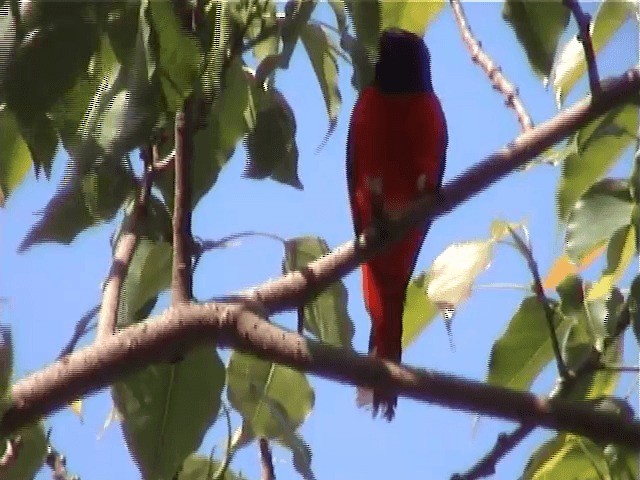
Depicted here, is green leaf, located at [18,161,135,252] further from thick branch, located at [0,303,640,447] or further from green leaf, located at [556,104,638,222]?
green leaf, located at [556,104,638,222]

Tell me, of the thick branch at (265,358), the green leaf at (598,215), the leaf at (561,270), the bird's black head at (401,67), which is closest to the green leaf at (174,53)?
the thick branch at (265,358)

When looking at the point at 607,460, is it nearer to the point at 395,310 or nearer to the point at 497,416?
the point at 497,416

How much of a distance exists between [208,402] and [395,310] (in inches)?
39.1

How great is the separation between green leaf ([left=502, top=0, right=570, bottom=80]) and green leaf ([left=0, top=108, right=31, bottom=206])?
634mm

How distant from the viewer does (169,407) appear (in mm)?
998

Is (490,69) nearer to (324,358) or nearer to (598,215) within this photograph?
(598,215)

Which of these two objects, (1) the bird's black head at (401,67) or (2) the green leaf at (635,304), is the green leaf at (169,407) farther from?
(1) the bird's black head at (401,67)

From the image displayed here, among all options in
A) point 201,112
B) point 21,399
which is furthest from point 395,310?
point 21,399

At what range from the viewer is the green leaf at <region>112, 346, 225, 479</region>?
0.98 m

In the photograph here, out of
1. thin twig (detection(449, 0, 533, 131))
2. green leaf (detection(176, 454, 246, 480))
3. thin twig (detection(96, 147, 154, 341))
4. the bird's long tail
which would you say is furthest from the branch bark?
the bird's long tail

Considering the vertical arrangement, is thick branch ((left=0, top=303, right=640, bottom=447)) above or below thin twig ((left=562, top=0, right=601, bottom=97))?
below

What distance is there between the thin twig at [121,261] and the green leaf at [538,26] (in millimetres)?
528

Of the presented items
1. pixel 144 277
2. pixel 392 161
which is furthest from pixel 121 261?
pixel 392 161

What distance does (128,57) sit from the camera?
851 mm
